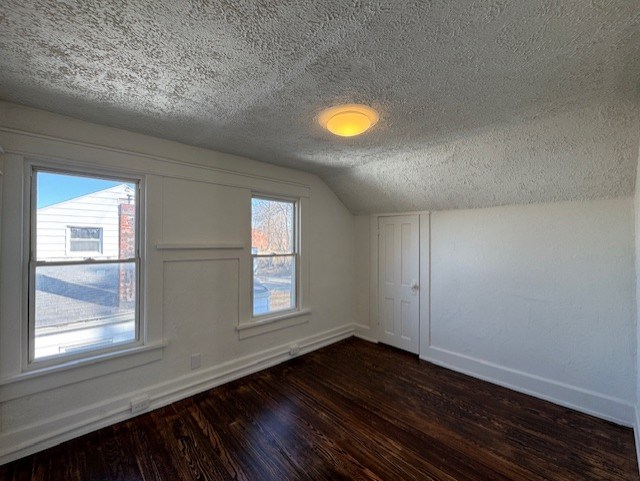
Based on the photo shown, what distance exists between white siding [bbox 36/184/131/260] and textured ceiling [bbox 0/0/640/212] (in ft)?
1.96

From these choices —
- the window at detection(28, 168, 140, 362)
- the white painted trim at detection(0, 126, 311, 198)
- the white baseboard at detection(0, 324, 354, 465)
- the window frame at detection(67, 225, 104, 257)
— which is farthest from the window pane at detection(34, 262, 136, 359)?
the white painted trim at detection(0, 126, 311, 198)

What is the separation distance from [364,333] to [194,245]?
273 centimetres

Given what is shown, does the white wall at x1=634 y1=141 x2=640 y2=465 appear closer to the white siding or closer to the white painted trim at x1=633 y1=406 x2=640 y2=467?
the white painted trim at x1=633 y1=406 x2=640 y2=467

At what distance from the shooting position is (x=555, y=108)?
5.90 feet

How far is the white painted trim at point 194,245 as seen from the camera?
246 cm

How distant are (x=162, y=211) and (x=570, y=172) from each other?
3.48 m

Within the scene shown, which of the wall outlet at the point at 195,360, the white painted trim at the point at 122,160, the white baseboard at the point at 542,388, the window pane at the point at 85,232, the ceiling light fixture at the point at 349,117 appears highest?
the ceiling light fixture at the point at 349,117

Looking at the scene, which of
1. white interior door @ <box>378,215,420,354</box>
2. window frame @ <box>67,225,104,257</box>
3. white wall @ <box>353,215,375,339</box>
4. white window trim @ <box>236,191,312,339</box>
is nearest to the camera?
window frame @ <box>67,225,104,257</box>

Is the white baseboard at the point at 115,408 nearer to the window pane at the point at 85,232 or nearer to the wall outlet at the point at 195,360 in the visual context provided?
the wall outlet at the point at 195,360

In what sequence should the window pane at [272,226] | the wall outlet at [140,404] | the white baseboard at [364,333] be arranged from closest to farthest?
the wall outlet at [140,404], the window pane at [272,226], the white baseboard at [364,333]

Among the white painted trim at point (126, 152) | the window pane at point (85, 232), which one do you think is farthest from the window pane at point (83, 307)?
the white painted trim at point (126, 152)

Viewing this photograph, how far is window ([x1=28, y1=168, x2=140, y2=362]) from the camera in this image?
2.01 meters

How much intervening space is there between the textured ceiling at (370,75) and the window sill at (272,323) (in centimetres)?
186

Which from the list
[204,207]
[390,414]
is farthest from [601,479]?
[204,207]
